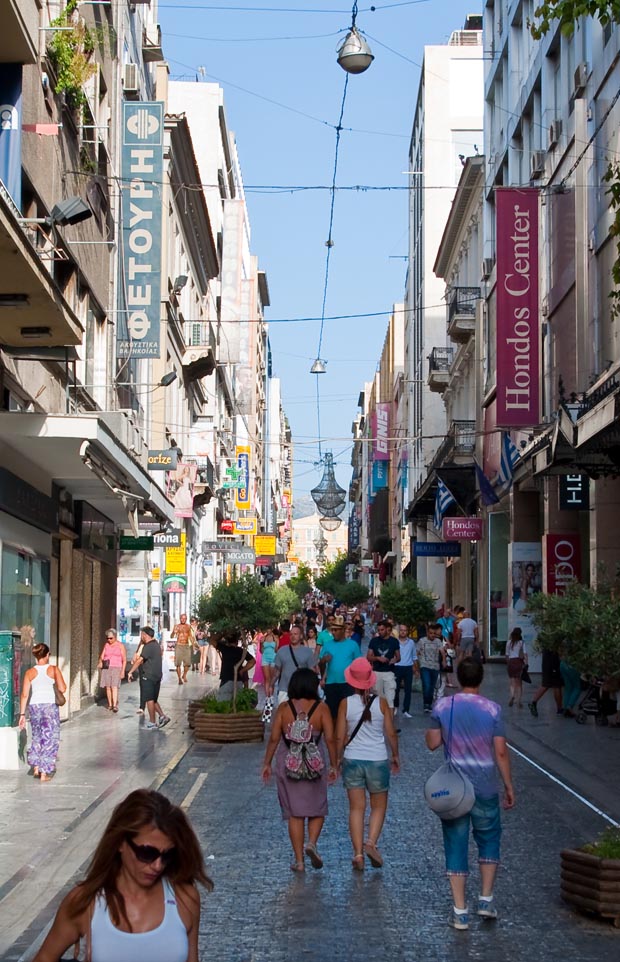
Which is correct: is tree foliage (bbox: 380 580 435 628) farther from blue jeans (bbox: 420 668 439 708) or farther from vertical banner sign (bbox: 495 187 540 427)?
blue jeans (bbox: 420 668 439 708)

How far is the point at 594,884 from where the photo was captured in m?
8.48

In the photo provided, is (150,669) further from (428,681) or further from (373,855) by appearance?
(373,855)

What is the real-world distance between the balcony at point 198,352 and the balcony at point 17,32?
31.3m

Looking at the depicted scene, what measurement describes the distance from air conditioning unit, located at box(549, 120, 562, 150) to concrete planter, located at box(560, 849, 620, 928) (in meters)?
25.2

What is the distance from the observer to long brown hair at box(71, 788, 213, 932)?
372 centimetres

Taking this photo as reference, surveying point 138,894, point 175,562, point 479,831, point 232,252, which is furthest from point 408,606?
point 232,252

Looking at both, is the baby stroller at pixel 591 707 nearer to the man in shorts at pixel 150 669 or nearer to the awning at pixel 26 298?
the man in shorts at pixel 150 669

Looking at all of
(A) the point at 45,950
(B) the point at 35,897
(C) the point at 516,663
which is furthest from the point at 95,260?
(A) the point at 45,950

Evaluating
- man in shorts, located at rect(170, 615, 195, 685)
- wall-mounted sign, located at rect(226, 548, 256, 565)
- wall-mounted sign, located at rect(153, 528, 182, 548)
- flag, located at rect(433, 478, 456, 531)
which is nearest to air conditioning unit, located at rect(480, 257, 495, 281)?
flag, located at rect(433, 478, 456, 531)

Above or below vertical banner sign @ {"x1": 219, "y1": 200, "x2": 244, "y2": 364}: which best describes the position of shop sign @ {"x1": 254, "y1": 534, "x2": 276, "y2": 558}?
below

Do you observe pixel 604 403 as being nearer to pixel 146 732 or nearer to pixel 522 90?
pixel 146 732

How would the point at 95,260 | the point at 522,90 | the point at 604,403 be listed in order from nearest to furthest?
the point at 604,403, the point at 95,260, the point at 522,90

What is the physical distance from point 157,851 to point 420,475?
6819cm

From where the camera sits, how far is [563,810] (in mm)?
13234
